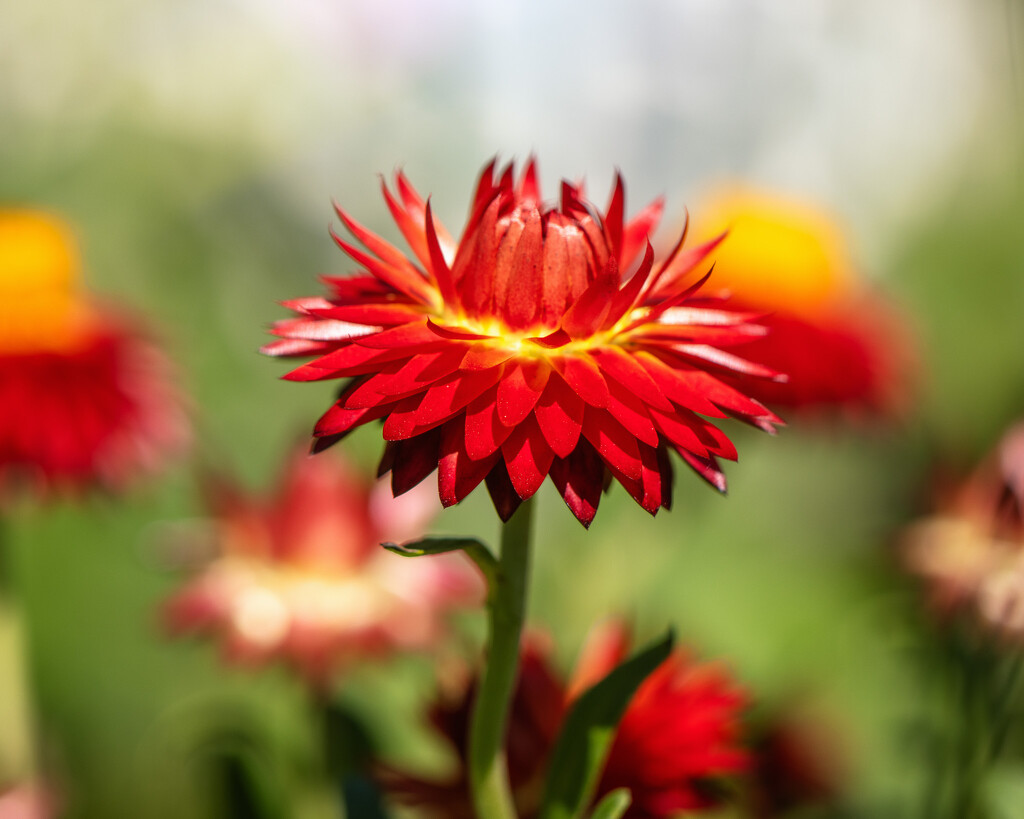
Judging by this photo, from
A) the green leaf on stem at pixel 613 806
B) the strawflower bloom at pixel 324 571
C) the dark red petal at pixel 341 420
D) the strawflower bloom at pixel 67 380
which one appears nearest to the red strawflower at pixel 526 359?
the dark red petal at pixel 341 420

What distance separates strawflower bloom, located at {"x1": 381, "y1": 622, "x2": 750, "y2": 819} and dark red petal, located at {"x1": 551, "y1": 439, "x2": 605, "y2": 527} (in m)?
0.17

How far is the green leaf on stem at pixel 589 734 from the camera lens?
0.42 meters

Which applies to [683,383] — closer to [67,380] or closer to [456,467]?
[456,467]

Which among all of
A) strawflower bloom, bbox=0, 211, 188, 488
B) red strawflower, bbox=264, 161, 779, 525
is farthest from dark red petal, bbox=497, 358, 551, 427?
strawflower bloom, bbox=0, 211, 188, 488

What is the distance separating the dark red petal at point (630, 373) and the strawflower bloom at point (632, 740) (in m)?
0.20

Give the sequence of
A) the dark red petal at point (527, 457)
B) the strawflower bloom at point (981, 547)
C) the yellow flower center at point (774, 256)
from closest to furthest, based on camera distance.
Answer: the dark red petal at point (527, 457)
the strawflower bloom at point (981, 547)
the yellow flower center at point (774, 256)

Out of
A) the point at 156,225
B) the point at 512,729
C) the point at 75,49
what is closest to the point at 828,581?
the point at 512,729

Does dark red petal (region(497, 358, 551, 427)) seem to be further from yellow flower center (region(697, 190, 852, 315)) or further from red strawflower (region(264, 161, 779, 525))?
yellow flower center (region(697, 190, 852, 315))

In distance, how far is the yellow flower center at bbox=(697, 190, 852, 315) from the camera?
3.90 feet

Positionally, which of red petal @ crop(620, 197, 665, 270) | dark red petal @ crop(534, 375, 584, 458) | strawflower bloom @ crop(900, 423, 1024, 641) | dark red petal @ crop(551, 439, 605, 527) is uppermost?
red petal @ crop(620, 197, 665, 270)

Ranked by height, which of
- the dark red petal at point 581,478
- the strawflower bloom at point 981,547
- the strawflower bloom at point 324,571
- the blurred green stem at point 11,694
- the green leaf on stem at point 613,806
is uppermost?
the dark red petal at point 581,478

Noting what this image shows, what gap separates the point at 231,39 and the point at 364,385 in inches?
97.2

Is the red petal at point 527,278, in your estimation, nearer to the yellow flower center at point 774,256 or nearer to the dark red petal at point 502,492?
the dark red petal at point 502,492

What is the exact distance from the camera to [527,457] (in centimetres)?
37
